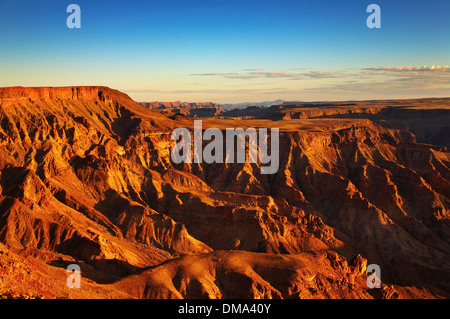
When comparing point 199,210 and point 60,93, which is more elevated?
point 60,93

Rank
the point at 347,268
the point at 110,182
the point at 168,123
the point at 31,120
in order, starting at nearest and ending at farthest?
the point at 347,268 < the point at 110,182 < the point at 31,120 < the point at 168,123

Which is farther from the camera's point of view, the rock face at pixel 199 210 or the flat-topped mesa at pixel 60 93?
the flat-topped mesa at pixel 60 93

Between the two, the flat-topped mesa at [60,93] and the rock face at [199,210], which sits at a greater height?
the flat-topped mesa at [60,93]

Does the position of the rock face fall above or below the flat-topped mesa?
below

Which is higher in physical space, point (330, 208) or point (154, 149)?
point (154, 149)

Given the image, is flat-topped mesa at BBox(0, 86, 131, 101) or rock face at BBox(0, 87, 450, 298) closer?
rock face at BBox(0, 87, 450, 298)
